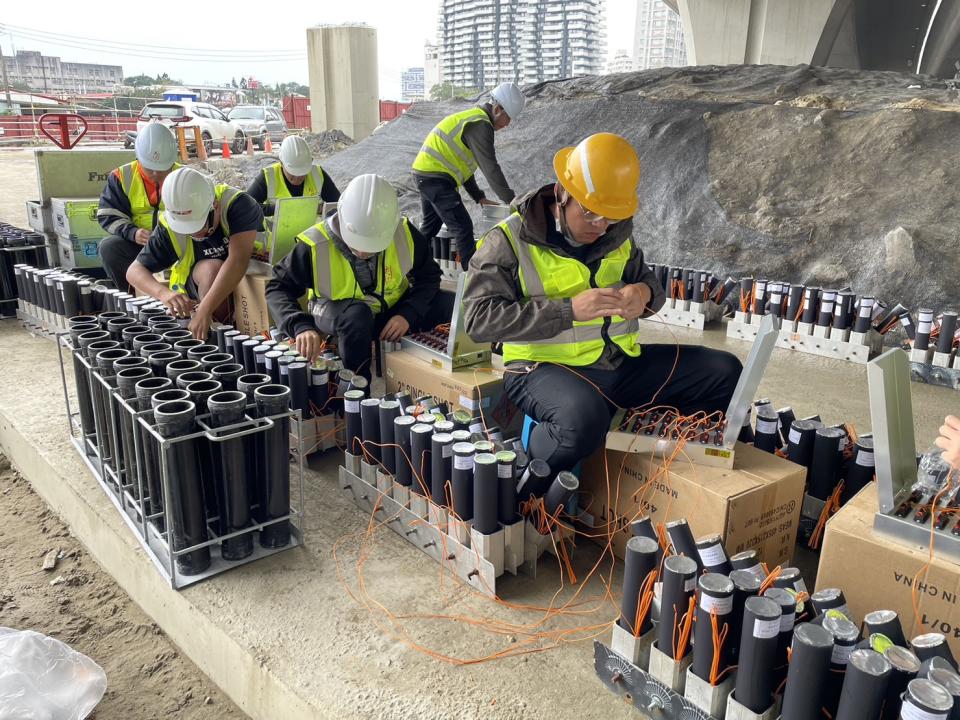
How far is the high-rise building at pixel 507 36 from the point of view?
132 ft

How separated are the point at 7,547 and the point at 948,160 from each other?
820cm

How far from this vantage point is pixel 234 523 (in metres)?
Result: 2.57

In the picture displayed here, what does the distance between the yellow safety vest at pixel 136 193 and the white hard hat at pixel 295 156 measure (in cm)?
112

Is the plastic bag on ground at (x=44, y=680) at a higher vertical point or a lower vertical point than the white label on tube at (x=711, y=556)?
lower

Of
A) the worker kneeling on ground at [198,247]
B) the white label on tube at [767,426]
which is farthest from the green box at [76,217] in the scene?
the white label on tube at [767,426]

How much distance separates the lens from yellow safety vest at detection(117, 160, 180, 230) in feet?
16.8

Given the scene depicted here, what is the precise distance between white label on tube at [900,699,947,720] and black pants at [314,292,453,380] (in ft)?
9.12

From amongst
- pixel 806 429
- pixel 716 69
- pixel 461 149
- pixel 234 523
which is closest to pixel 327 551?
pixel 234 523

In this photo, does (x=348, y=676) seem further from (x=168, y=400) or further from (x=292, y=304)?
(x=292, y=304)

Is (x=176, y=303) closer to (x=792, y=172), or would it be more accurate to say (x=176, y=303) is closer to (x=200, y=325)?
(x=200, y=325)

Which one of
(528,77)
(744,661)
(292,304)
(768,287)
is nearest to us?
(744,661)

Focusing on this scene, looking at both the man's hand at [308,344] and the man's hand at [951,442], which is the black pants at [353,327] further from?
the man's hand at [951,442]

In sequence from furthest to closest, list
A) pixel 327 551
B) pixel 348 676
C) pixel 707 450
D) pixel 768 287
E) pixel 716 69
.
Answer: pixel 716 69 → pixel 768 287 → pixel 327 551 → pixel 707 450 → pixel 348 676

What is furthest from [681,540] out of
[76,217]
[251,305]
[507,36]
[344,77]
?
[507,36]
